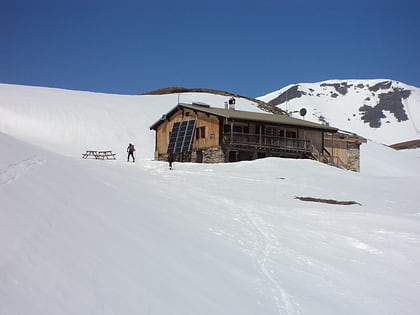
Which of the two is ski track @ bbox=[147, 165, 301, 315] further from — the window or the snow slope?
the snow slope

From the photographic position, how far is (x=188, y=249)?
7.73 metres

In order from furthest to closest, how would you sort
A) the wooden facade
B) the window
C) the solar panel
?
the solar panel, the window, the wooden facade

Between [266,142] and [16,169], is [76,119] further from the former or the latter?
[16,169]

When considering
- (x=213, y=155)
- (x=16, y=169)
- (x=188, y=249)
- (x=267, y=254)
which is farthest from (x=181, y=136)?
(x=188, y=249)

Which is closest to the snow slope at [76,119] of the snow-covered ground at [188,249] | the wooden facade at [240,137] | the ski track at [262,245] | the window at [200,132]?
the wooden facade at [240,137]

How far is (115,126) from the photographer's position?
53.8m

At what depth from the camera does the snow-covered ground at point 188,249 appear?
5027mm

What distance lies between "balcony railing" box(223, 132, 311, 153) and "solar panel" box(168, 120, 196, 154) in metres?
3.92

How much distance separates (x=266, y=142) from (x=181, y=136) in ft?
23.8

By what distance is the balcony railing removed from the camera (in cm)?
3284

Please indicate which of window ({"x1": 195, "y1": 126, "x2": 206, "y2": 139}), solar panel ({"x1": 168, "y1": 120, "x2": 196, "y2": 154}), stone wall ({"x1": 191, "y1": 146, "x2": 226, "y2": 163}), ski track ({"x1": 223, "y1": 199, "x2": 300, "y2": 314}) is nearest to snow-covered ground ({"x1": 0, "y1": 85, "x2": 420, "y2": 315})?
ski track ({"x1": 223, "y1": 199, "x2": 300, "y2": 314})

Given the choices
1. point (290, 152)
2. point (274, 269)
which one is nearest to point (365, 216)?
point (274, 269)

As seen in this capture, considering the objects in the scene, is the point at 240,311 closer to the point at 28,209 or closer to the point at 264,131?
the point at 28,209

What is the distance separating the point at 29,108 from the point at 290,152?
3413 centimetres
